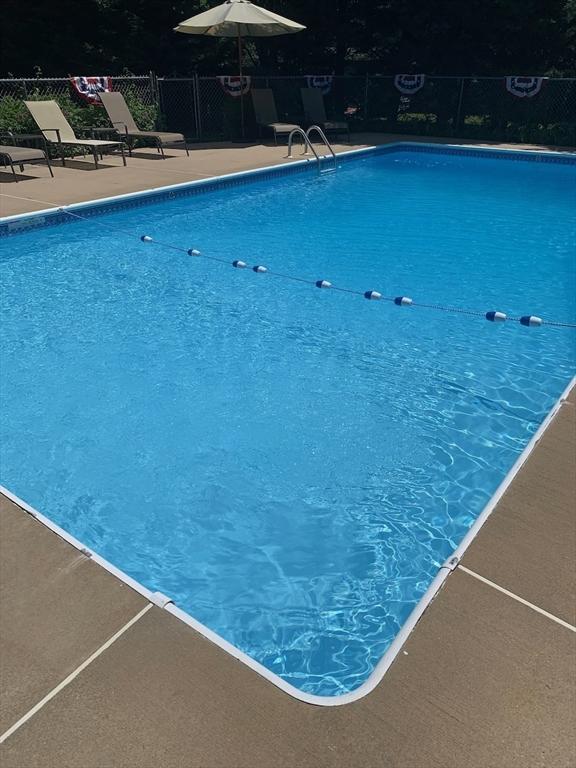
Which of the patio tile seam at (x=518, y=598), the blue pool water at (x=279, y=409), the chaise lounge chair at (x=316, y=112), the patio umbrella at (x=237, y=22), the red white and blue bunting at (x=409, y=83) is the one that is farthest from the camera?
the red white and blue bunting at (x=409, y=83)

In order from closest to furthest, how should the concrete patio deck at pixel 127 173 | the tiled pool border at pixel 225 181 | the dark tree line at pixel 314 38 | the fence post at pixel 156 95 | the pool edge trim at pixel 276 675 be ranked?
the pool edge trim at pixel 276 675
the tiled pool border at pixel 225 181
the concrete patio deck at pixel 127 173
the fence post at pixel 156 95
the dark tree line at pixel 314 38

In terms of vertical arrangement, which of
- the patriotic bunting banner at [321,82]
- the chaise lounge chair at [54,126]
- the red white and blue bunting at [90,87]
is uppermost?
the patriotic bunting banner at [321,82]

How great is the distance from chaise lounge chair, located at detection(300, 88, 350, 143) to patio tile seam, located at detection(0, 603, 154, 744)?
14496 mm

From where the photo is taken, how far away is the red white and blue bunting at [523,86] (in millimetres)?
15219

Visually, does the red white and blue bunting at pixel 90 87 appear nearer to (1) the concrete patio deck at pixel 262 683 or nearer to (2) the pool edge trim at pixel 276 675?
(2) the pool edge trim at pixel 276 675

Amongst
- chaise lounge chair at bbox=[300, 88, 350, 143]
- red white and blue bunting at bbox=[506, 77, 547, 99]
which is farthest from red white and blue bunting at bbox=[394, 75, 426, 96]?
chaise lounge chair at bbox=[300, 88, 350, 143]

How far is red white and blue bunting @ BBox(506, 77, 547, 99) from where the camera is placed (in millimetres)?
15219

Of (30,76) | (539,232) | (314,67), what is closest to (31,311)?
(539,232)

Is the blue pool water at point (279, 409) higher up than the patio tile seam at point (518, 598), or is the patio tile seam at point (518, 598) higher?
the patio tile seam at point (518, 598)

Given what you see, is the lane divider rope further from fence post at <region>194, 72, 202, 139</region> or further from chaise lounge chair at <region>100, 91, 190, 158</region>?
fence post at <region>194, 72, 202, 139</region>

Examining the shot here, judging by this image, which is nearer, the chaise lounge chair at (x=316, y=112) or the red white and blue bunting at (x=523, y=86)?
the chaise lounge chair at (x=316, y=112)

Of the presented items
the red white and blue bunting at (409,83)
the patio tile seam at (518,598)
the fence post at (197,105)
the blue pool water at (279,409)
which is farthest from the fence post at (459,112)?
the patio tile seam at (518,598)

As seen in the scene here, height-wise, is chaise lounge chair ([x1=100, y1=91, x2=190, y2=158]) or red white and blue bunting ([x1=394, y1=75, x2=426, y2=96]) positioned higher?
red white and blue bunting ([x1=394, y1=75, x2=426, y2=96])

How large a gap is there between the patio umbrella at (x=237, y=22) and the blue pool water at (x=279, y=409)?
6.36 metres
